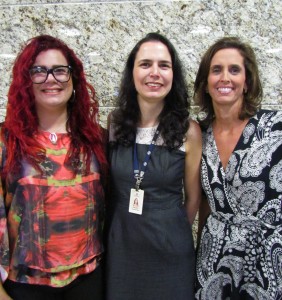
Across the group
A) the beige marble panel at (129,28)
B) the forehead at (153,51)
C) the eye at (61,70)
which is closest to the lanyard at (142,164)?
the forehead at (153,51)

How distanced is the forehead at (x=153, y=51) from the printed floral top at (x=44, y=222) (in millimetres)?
653

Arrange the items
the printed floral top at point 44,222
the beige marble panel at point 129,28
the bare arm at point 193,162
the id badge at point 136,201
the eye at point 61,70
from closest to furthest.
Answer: the printed floral top at point 44,222
the eye at point 61,70
the id badge at point 136,201
the bare arm at point 193,162
the beige marble panel at point 129,28

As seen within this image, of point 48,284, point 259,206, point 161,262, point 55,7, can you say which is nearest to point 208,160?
point 259,206

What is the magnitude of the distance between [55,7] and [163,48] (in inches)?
34.8

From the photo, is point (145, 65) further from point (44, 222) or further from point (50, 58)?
point (44, 222)

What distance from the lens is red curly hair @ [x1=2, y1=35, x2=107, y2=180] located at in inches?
64.0

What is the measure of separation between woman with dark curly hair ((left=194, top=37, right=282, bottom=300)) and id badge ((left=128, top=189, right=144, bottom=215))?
13.4 inches

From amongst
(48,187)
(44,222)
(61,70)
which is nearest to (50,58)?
(61,70)

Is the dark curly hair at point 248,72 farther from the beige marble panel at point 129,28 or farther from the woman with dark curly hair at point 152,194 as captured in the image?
the beige marble panel at point 129,28

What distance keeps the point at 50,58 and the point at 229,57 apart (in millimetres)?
863

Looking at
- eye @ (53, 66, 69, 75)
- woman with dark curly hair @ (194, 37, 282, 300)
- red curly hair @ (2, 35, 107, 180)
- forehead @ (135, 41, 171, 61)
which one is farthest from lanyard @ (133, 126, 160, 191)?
eye @ (53, 66, 69, 75)

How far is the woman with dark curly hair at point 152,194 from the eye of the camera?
1818 millimetres

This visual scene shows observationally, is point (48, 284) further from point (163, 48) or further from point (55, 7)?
point (55, 7)

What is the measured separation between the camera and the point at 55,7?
2371mm
